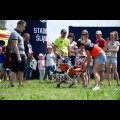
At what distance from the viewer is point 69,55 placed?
1055cm

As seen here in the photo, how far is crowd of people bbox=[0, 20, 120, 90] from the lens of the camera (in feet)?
26.8

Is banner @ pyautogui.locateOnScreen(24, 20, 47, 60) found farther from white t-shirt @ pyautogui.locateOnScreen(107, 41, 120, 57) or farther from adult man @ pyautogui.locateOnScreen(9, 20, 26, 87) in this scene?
adult man @ pyautogui.locateOnScreen(9, 20, 26, 87)

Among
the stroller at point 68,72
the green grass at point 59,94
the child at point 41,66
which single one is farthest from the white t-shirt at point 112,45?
the child at point 41,66

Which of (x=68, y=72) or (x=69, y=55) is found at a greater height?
(x=69, y=55)

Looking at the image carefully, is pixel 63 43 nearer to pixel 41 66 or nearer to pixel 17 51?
pixel 17 51

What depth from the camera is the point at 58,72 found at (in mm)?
9641

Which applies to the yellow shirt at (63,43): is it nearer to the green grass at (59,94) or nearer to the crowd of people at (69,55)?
the crowd of people at (69,55)

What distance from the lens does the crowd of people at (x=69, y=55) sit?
818 centimetres

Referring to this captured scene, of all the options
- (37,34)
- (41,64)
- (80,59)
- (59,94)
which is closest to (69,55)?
(80,59)

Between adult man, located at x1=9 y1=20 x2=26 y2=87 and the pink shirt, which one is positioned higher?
adult man, located at x1=9 y1=20 x2=26 y2=87

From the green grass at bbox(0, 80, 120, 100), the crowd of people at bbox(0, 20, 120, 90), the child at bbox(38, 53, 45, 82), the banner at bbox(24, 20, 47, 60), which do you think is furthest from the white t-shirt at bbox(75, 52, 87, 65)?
the banner at bbox(24, 20, 47, 60)

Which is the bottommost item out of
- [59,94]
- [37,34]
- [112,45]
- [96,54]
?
[59,94]
